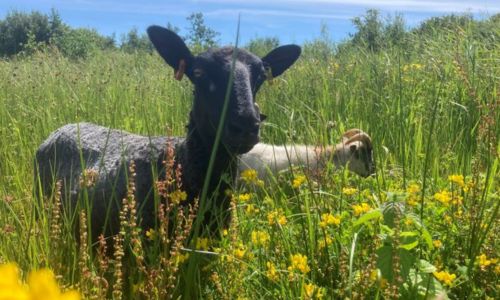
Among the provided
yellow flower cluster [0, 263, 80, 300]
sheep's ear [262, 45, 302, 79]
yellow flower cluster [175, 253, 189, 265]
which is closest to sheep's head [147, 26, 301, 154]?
sheep's ear [262, 45, 302, 79]

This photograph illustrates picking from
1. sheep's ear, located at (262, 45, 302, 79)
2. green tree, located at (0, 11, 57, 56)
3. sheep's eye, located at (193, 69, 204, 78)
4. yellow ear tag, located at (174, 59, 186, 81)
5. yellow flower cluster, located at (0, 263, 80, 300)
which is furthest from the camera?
green tree, located at (0, 11, 57, 56)

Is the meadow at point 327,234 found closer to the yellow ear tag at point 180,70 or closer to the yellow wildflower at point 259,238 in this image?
the yellow wildflower at point 259,238

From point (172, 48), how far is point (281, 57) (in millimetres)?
961

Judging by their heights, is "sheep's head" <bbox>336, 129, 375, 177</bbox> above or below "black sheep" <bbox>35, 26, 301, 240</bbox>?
below

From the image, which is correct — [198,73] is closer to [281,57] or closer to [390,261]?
[281,57]

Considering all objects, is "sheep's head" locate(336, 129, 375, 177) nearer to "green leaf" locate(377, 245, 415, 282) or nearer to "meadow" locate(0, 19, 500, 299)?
"meadow" locate(0, 19, 500, 299)

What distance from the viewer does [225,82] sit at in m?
3.78

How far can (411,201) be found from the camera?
246cm

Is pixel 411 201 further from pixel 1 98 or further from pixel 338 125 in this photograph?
pixel 1 98

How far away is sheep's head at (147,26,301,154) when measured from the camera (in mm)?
3252

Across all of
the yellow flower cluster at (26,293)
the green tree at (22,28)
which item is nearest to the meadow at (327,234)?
the yellow flower cluster at (26,293)

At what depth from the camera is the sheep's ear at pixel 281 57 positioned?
15.3 feet

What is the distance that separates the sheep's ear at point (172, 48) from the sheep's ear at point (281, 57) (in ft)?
2.37

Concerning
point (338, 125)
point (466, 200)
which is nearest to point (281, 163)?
point (338, 125)
